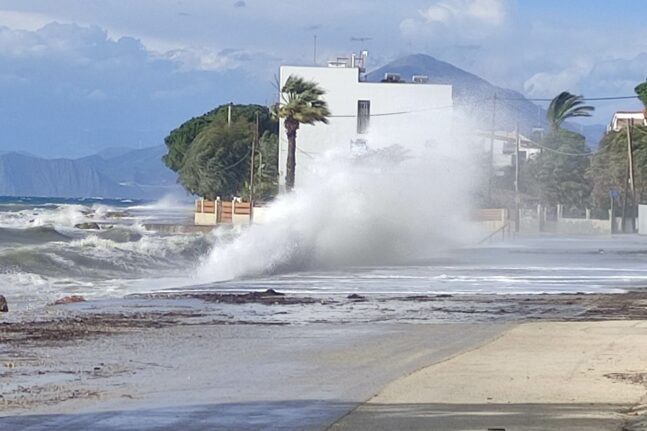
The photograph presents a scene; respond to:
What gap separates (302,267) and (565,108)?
71.5 metres

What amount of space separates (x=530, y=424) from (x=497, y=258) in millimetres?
37134

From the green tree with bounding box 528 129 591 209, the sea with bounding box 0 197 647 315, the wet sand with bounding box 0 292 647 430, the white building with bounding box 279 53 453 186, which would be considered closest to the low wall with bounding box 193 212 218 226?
the white building with bounding box 279 53 453 186

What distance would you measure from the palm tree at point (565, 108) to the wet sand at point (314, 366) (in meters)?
86.1

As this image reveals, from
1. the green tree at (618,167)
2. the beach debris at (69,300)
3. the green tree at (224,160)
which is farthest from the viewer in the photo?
the green tree at (224,160)

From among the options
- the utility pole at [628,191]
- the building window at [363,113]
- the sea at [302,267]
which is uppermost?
the building window at [363,113]

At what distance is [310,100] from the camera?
74375mm

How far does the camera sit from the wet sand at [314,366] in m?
12.6

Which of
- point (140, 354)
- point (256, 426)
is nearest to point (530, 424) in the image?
point (256, 426)

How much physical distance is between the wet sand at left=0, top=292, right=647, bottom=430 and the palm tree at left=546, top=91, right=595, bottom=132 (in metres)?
86.1

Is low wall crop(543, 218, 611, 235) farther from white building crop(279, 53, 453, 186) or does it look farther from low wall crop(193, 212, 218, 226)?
low wall crop(193, 212, 218, 226)

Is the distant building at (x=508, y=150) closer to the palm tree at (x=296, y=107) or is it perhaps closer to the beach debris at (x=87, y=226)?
the palm tree at (x=296, y=107)

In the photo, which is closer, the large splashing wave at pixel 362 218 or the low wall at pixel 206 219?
the large splashing wave at pixel 362 218

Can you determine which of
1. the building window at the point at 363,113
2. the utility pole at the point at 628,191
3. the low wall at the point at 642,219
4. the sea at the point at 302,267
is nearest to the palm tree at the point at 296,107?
the sea at the point at 302,267

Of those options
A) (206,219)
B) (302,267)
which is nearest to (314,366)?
(302,267)
